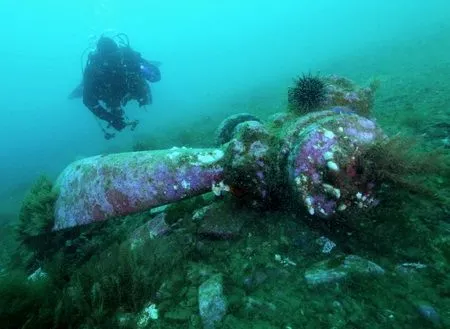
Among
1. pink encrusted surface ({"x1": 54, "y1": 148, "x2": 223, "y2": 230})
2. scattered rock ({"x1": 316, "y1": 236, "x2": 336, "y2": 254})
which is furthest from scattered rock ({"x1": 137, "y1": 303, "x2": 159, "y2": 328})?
scattered rock ({"x1": 316, "y1": 236, "x2": 336, "y2": 254})

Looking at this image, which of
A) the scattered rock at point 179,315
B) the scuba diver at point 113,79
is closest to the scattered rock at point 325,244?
the scattered rock at point 179,315

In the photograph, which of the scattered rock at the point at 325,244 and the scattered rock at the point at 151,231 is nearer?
the scattered rock at the point at 325,244

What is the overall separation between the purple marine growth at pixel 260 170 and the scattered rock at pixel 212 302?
1223mm

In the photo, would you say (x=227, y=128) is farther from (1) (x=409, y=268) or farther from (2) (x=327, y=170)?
(1) (x=409, y=268)

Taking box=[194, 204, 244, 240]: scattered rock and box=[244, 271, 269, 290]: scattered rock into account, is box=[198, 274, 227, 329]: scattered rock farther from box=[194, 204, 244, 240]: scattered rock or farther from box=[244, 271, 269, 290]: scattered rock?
box=[194, 204, 244, 240]: scattered rock

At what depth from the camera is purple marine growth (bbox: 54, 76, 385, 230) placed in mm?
3502

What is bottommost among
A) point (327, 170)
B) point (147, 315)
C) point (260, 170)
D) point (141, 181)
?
point (147, 315)

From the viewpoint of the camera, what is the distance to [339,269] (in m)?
3.23

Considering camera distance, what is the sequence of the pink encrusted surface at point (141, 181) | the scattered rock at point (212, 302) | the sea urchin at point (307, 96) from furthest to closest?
the sea urchin at point (307, 96) → the pink encrusted surface at point (141, 181) → the scattered rock at point (212, 302)

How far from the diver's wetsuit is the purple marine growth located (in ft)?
13.0

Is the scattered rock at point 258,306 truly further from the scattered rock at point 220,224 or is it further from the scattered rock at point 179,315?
the scattered rock at point 220,224

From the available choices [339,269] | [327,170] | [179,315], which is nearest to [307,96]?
[327,170]

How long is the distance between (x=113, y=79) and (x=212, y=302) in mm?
7614

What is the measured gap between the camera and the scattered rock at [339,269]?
3154mm
